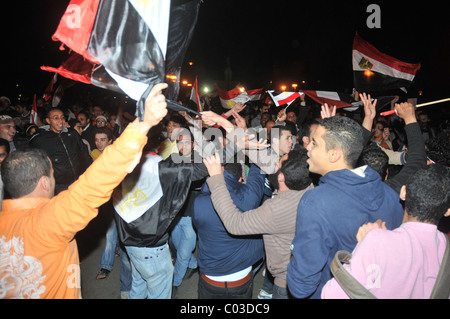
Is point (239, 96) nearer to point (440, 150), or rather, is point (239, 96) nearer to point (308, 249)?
point (440, 150)

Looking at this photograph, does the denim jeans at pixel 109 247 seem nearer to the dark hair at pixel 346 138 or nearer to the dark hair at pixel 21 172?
the dark hair at pixel 21 172

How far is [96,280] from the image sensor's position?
14.3 ft

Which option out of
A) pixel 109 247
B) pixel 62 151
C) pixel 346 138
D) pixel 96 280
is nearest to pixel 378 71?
Answer: pixel 346 138

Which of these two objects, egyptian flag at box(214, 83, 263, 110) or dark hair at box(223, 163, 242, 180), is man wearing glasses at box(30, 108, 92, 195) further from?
egyptian flag at box(214, 83, 263, 110)

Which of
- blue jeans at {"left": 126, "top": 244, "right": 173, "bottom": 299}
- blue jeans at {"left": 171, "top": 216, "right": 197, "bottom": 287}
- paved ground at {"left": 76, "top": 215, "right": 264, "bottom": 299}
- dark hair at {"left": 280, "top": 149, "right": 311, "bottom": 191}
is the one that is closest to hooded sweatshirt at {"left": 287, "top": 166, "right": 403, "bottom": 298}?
dark hair at {"left": 280, "top": 149, "right": 311, "bottom": 191}

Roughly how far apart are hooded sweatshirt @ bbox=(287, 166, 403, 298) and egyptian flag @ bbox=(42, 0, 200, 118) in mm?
1272

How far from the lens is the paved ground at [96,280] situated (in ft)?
13.5

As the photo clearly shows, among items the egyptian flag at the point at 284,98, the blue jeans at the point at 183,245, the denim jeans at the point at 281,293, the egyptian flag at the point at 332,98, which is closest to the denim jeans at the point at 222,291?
the denim jeans at the point at 281,293

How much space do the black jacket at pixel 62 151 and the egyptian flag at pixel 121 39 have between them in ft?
11.5

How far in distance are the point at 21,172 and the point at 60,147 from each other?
11.9 feet

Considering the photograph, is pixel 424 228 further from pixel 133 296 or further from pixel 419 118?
pixel 419 118

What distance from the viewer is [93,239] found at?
5.50 meters

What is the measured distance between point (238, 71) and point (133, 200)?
6271 centimetres
